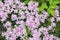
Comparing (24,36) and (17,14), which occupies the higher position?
(17,14)

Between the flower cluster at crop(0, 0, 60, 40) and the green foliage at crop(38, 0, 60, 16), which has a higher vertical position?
the green foliage at crop(38, 0, 60, 16)

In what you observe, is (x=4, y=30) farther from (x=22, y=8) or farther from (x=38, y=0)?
(x=38, y=0)

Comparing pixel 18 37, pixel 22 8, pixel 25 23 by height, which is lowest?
pixel 18 37

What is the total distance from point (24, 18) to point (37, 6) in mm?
201

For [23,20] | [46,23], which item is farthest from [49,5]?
[23,20]

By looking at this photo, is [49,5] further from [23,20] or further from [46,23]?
[23,20]

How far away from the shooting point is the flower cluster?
2.04 m

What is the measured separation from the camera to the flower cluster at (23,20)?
204 centimetres

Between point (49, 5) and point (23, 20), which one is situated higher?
point (49, 5)

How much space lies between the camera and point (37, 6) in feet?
7.08

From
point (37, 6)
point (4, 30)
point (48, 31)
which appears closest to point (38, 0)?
point (37, 6)

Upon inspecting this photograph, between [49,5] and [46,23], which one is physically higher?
[49,5]

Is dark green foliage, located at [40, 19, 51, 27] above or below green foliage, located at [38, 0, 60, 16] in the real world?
below

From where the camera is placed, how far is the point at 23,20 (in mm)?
2119
